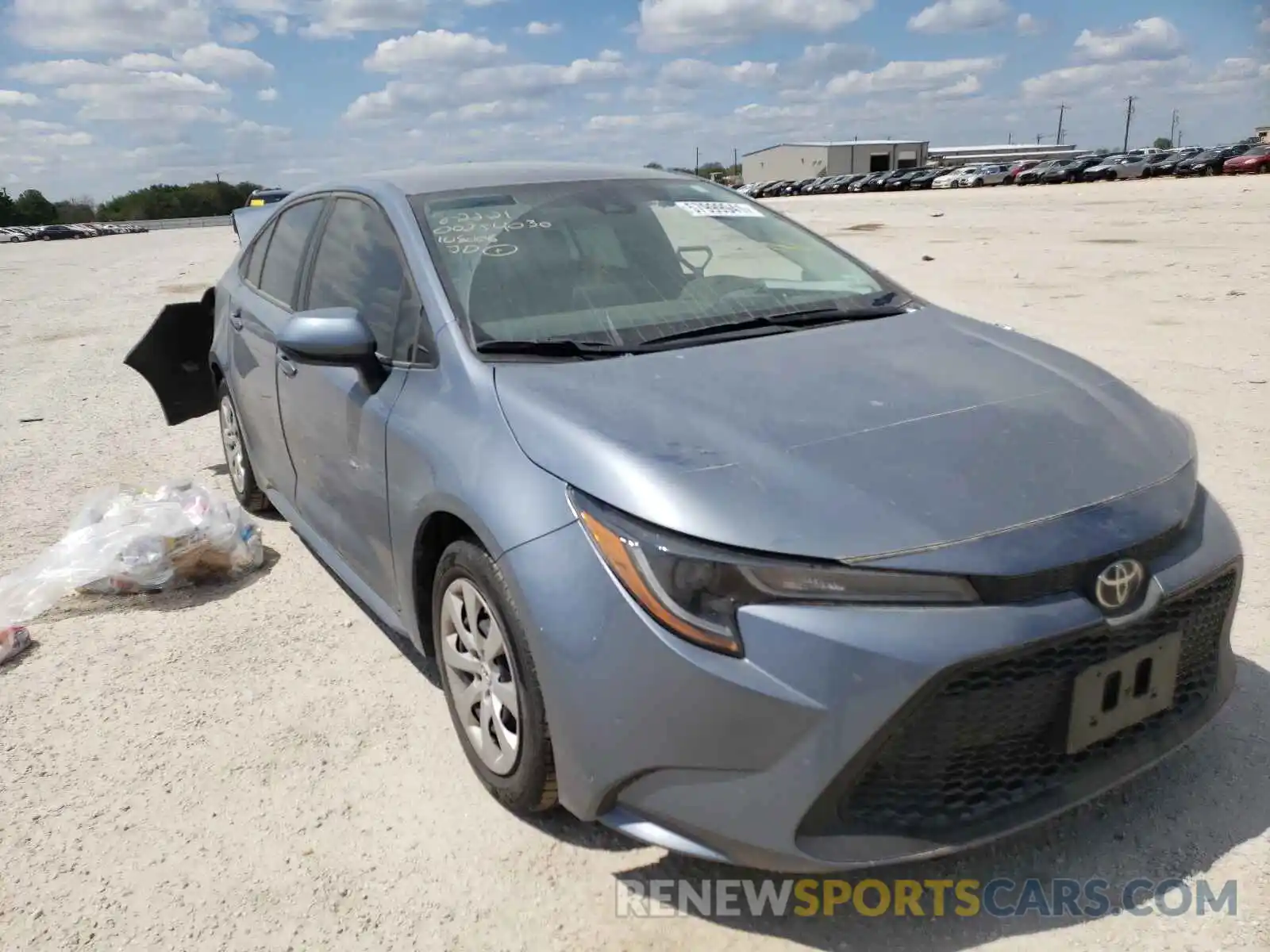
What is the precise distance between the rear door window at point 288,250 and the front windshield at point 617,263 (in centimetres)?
94

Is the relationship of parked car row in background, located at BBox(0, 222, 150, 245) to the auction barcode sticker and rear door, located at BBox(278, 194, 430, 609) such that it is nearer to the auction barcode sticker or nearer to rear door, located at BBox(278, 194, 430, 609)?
rear door, located at BBox(278, 194, 430, 609)

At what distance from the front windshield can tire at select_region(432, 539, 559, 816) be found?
68cm

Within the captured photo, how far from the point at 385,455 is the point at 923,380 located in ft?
4.84

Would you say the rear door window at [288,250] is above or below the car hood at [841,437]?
above

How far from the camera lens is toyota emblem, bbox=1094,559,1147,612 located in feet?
6.32

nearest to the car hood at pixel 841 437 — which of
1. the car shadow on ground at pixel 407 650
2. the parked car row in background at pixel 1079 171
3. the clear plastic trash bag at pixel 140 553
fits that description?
the car shadow on ground at pixel 407 650

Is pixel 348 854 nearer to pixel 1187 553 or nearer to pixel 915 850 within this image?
pixel 915 850

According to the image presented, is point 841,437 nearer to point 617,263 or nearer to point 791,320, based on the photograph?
point 791,320

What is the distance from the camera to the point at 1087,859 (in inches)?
88.0

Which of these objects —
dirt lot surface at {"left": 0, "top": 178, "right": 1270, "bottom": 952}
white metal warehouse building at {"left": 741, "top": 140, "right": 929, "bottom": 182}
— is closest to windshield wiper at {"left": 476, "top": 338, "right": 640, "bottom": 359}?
dirt lot surface at {"left": 0, "top": 178, "right": 1270, "bottom": 952}

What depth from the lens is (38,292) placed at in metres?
18.7

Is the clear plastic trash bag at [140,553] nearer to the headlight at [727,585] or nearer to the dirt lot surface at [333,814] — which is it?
the dirt lot surface at [333,814]

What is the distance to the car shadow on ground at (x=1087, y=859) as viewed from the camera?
208cm

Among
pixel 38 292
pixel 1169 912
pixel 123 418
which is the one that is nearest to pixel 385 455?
pixel 1169 912
